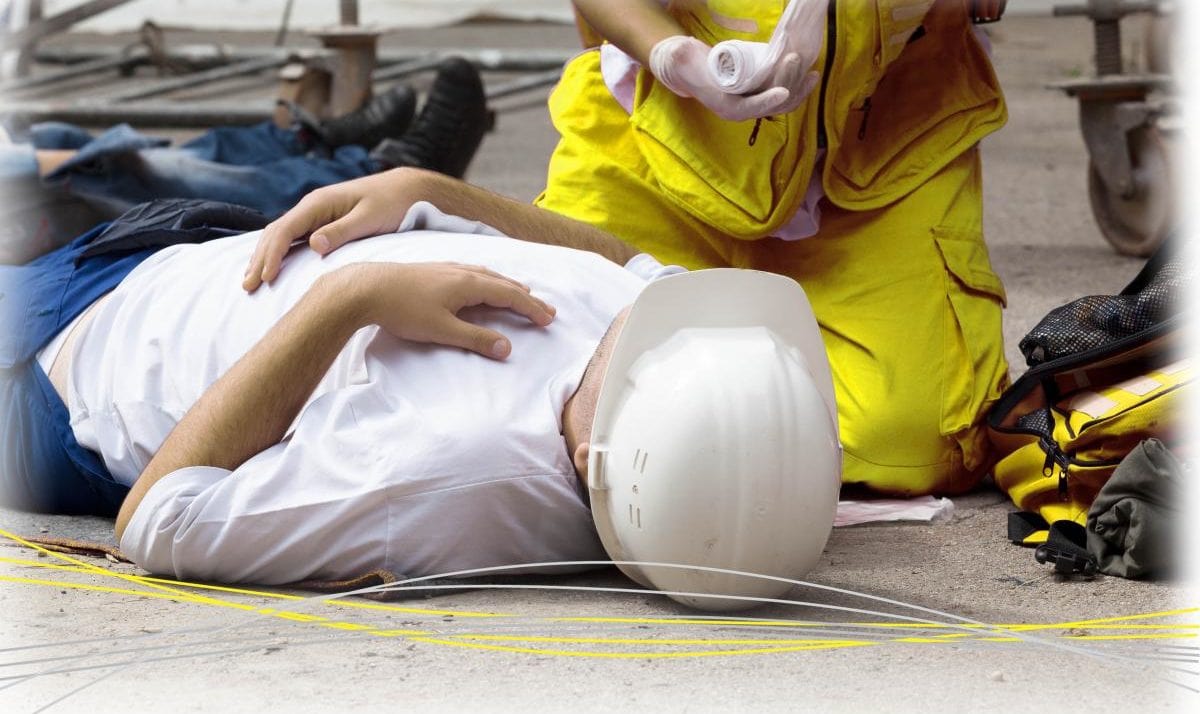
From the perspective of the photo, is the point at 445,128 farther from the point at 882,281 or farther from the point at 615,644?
the point at 615,644

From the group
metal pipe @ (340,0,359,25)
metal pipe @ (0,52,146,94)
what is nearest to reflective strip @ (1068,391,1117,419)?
metal pipe @ (340,0,359,25)

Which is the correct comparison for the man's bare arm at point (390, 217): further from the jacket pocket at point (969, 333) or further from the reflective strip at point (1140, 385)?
the reflective strip at point (1140, 385)

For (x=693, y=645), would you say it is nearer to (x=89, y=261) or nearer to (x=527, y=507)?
(x=527, y=507)

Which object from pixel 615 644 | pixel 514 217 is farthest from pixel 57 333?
pixel 615 644

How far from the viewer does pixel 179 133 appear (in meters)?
6.24

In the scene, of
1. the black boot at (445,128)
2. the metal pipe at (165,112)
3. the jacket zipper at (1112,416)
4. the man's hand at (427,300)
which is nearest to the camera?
the man's hand at (427,300)

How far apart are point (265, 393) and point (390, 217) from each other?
0.42 metres

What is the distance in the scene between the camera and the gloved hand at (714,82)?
7.96 ft

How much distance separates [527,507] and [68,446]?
750 mm

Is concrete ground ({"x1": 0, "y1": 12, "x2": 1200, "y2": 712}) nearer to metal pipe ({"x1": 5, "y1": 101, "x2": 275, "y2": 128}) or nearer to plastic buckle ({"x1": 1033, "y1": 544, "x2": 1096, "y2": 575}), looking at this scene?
plastic buckle ({"x1": 1033, "y1": 544, "x2": 1096, "y2": 575})

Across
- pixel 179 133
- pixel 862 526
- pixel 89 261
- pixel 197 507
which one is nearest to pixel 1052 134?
pixel 179 133

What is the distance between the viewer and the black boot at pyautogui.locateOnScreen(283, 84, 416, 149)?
4.35m

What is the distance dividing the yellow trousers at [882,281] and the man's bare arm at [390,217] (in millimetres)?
416

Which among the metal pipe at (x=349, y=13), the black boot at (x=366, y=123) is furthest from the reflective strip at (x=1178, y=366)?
the metal pipe at (x=349, y=13)
